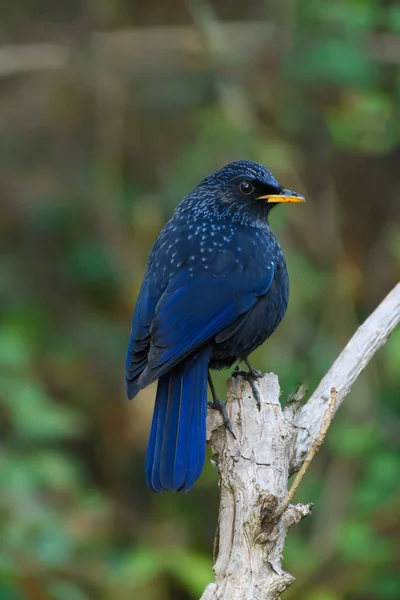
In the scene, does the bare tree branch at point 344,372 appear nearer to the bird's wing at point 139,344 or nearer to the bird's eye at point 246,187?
the bird's wing at point 139,344

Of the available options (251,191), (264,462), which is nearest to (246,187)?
(251,191)

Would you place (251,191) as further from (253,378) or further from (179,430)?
(179,430)

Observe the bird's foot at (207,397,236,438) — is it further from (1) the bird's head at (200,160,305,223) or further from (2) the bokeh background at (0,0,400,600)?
(2) the bokeh background at (0,0,400,600)

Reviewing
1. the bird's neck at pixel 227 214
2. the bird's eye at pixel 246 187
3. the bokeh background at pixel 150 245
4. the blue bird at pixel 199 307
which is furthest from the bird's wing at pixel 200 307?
the bokeh background at pixel 150 245

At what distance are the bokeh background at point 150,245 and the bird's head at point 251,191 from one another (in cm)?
138

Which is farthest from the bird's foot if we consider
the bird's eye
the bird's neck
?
the bird's eye

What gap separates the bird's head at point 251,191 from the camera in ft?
11.8

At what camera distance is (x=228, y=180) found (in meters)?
3.69

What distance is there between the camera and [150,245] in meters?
6.34

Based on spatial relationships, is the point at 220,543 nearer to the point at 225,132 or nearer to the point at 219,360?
the point at 219,360

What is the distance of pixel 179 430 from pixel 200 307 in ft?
1.53

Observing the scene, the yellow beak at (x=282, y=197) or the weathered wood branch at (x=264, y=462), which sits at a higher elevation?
the yellow beak at (x=282, y=197)

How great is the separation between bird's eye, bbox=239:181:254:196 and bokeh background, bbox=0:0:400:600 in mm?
1436

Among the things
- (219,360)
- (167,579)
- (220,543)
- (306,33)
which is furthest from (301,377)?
(220,543)
